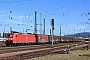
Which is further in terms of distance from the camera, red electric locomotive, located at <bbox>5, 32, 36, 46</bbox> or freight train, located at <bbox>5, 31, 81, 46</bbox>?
freight train, located at <bbox>5, 31, 81, 46</bbox>

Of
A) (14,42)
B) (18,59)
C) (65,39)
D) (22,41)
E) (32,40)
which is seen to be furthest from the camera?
(65,39)

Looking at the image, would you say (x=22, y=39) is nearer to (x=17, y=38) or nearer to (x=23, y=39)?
(x=23, y=39)

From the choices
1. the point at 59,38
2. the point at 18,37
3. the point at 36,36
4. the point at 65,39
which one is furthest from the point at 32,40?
the point at 65,39

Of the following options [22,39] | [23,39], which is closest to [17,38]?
[22,39]

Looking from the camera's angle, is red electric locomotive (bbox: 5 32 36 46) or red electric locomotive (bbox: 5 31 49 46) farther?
red electric locomotive (bbox: 5 31 49 46)

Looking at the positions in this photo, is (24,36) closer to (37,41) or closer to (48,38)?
(37,41)

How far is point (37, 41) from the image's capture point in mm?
74812

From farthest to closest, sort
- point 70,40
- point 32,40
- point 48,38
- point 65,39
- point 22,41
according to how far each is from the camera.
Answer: point 70,40 < point 65,39 < point 48,38 < point 32,40 < point 22,41

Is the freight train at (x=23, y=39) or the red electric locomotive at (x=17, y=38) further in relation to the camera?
the freight train at (x=23, y=39)

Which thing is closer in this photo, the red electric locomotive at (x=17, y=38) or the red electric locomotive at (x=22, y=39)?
the red electric locomotive at (x=17, y=38)

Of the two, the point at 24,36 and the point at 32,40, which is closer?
the point at 24,36

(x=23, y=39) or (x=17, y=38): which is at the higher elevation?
(x=17, y=38)

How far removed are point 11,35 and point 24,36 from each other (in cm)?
552

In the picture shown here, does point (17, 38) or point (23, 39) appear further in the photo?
point (23, 39)
